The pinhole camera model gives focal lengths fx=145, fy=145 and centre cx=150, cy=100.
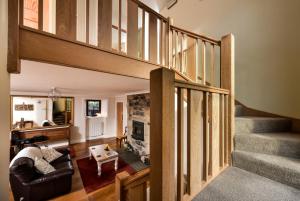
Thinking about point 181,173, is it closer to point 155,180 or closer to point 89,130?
point 155,180

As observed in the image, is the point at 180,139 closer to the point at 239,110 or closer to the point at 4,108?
the point at 4,108

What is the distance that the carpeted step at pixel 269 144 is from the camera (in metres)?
1.39

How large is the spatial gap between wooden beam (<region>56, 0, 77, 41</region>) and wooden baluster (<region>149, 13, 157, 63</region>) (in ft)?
3.17

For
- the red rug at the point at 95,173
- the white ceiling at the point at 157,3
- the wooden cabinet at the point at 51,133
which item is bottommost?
the red rug at the point at 95,173

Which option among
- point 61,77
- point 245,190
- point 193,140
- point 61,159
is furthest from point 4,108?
point 61,159

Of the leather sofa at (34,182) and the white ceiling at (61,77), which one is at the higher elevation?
the white ceiling at (61,77)

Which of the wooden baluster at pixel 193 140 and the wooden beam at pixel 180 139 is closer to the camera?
the wooden beam at pixel 180 139

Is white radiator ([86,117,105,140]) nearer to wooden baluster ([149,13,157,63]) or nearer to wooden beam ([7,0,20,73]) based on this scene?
wooden baluster ([149,13,157,63])

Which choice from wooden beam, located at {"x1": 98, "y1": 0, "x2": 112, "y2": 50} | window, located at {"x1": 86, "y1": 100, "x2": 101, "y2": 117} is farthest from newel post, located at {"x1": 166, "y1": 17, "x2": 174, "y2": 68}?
window, located at {"x1": 86, "y1": 100, "x2": 101, "y2": 117}

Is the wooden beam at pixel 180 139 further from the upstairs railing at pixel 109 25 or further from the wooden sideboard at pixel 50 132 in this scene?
the wooden sideboard at pixel 50 132

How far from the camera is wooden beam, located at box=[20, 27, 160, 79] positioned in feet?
3.65

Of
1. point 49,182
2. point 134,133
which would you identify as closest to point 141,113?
point 134,133

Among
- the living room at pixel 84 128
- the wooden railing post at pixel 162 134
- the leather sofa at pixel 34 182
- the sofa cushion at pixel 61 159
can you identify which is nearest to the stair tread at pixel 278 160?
the wooden railing post at pixel 162 134

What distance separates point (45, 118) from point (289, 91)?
678cm
